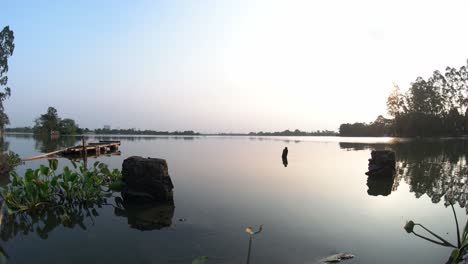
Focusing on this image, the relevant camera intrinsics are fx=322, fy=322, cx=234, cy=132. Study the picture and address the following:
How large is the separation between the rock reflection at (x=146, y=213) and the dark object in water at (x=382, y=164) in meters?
14.2

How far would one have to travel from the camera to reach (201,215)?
11.3 meters

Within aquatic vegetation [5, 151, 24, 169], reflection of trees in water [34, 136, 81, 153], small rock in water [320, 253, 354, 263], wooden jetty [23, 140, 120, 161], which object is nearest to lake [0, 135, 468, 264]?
small rock in water [320, 253, 354, 263]

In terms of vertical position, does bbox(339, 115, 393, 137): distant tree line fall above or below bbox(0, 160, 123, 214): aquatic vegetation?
above

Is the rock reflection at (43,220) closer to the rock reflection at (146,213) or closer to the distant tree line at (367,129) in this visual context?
the rock reflection at (146,213)

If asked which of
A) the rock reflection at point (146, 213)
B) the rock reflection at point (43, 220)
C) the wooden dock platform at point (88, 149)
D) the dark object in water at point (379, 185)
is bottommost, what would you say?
the dark object in water at point (379, 185)

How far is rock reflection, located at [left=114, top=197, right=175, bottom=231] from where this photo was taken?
10062 mm

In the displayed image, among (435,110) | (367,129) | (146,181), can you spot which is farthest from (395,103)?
(146,181)

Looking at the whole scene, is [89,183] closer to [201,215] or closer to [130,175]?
[130,175]

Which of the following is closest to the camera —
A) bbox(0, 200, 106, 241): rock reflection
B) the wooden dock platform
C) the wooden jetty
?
bbox(0, 200, 106, 241): rock reflection

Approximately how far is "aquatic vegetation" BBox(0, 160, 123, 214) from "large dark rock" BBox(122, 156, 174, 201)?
1.77ft

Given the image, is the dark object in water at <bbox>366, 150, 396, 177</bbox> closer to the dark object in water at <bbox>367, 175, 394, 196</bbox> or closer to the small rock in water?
the dark object in water at <bbox>367, 175, 394, 196</bbox>

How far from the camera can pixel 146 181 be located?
1313cm

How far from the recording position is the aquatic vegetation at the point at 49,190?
1038 centimetres

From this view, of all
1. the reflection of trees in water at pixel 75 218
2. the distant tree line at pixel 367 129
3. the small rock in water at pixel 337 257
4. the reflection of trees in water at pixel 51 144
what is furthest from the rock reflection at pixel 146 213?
the distant tree line at pixel 367 129
